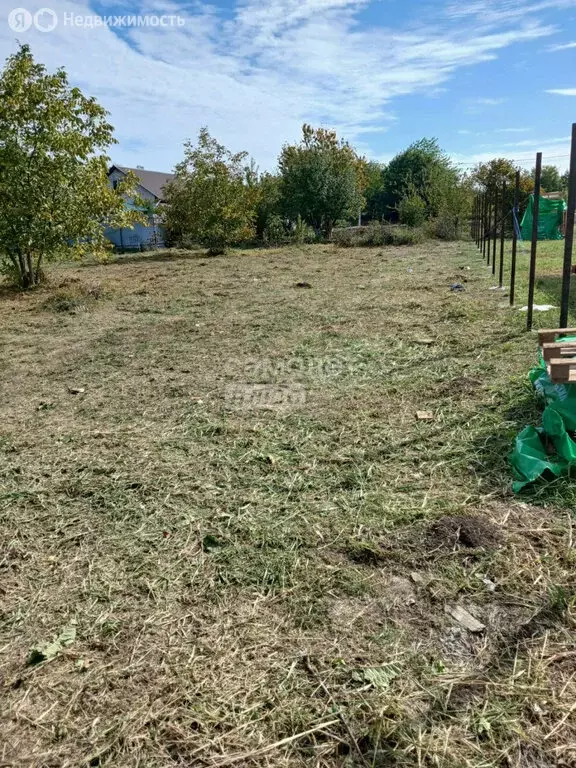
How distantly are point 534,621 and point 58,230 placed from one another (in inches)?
426

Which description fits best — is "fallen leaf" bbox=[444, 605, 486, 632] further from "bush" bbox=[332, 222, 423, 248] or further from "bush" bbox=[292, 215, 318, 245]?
"bush" bbox=[292, 215, 318, 245]

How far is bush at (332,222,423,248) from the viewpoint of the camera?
22031 millimetres

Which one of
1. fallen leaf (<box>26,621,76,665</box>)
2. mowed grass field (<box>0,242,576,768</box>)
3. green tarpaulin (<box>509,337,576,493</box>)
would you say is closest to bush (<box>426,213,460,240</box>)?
mowed grass field (<box>0,242,576,768</box>)

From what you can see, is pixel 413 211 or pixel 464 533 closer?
pixel 464 533

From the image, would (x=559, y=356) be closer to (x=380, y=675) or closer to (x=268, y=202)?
(x=380, y=675)

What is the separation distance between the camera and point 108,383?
5.05m

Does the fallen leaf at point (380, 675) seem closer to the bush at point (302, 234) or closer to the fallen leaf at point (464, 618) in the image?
the fallen leaf at point (464, 618)

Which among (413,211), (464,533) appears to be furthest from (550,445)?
(413,211)

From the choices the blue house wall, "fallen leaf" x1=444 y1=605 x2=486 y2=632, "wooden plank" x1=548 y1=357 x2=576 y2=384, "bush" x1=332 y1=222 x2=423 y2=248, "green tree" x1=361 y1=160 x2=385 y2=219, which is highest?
"green tree" x1=361 y1=160 x2=385 y2=219

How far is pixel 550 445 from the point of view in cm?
286

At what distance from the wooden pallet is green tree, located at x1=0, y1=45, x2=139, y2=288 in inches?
380

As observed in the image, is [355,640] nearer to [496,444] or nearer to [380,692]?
[380,692]

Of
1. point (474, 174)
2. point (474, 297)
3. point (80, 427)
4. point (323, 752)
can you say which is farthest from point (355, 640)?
point (474, 174)

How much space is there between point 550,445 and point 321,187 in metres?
25.2
